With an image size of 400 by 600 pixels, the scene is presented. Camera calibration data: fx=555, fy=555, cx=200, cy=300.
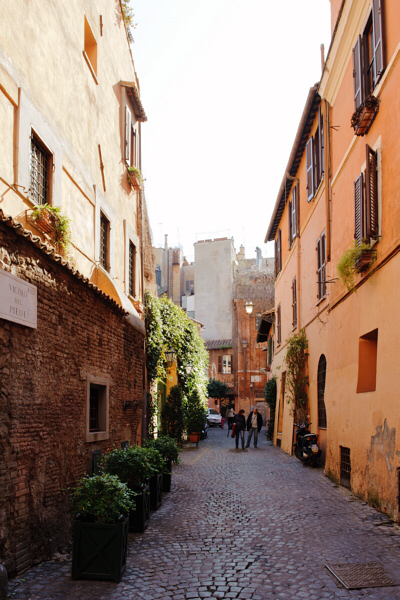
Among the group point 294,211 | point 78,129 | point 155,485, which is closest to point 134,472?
point 155,485

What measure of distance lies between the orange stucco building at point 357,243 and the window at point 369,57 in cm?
2

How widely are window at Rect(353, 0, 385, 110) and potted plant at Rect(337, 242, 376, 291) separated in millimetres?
2528

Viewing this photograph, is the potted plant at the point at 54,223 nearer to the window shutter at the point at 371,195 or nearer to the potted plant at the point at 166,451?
the potted plant at the point at 166,451

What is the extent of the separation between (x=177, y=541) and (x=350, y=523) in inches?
96.3

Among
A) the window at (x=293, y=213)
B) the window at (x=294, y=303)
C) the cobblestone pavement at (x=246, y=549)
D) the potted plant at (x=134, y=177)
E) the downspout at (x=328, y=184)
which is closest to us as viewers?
the cobblestone pavement at (x=246, y=549)

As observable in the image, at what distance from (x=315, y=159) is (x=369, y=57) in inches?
194

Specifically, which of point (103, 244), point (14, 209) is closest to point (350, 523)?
point (14, 209)

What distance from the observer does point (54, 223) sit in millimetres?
8633

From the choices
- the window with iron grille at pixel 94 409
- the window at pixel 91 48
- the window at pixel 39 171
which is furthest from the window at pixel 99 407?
the window at pixel 91 48

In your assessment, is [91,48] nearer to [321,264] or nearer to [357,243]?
[357,243]

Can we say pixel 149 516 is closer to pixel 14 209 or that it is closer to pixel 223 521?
pixel 223 521

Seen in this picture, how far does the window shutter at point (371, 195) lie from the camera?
345 inches

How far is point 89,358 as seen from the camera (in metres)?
8.43

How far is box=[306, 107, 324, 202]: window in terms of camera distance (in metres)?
13.7
